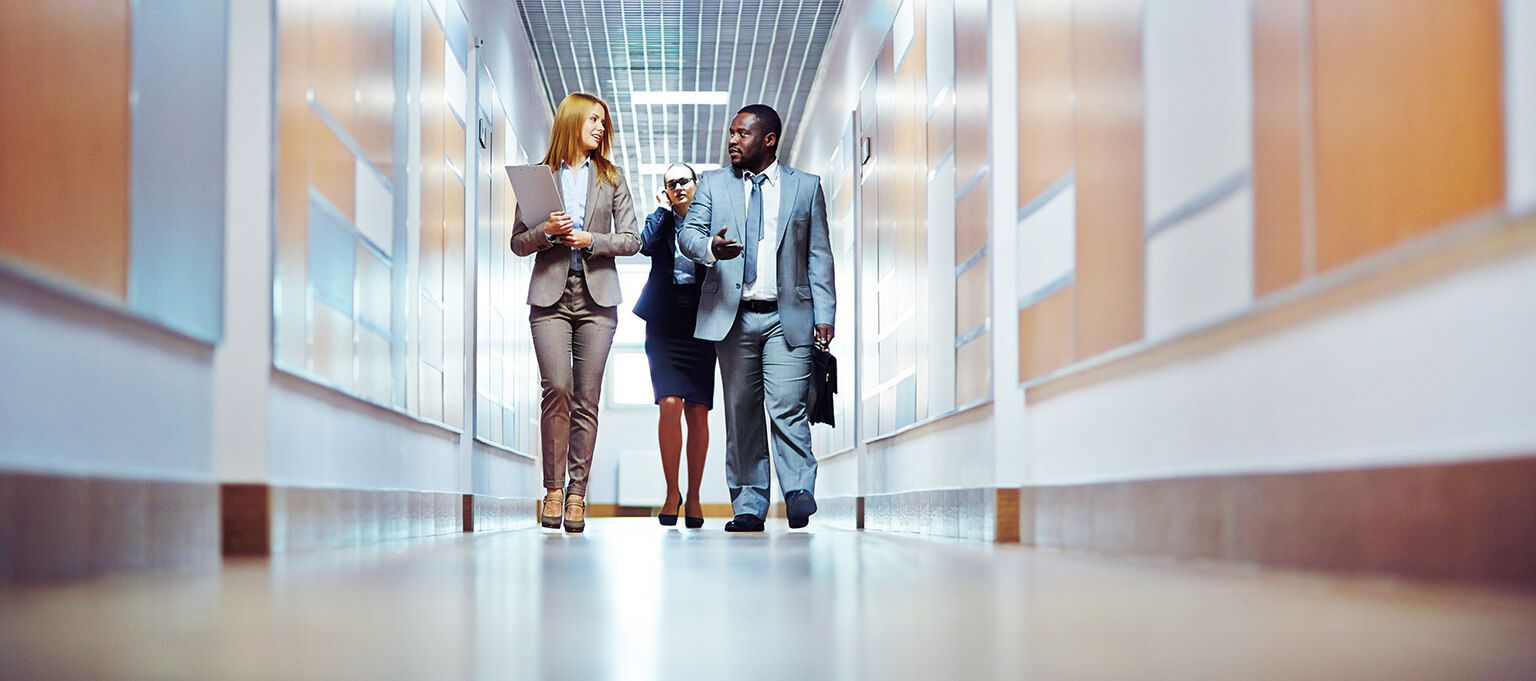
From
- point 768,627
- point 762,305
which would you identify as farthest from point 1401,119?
point 762,305

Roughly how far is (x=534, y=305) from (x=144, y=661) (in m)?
4.60

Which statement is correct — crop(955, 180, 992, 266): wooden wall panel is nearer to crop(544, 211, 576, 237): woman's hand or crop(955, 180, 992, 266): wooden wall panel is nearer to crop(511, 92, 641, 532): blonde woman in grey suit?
crop(511, 92, 641, 532): blonde woman in grey suit

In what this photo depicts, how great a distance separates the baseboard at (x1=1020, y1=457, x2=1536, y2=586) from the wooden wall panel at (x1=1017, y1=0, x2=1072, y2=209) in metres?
1.00

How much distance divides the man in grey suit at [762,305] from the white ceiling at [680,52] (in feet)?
10.4

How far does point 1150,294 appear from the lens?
9.57 feet

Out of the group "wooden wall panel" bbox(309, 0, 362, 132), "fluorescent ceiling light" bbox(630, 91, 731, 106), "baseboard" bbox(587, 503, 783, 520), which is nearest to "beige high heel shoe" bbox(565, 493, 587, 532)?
"wooden wall panel" bbox(309, 0, 362, 132)

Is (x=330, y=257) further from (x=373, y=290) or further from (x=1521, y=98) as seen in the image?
(x=1521, y=98)

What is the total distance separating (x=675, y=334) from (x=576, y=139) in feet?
2.80

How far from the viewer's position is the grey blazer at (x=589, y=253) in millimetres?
5461

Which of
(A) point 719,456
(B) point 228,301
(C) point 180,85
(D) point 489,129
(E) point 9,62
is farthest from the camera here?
(A) point 719,456

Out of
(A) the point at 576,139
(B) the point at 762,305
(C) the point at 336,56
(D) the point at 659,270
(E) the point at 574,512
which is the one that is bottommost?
(E) the point at 574,512

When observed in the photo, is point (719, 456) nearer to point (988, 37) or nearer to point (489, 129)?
point (489, 129)

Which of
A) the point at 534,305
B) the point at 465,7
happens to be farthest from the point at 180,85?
the point at 465,7

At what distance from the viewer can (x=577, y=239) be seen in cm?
541
